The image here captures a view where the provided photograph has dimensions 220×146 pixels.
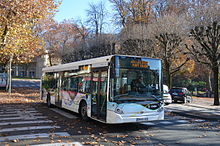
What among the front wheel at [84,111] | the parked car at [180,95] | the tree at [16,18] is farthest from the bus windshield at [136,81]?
the parked car at [180,95]

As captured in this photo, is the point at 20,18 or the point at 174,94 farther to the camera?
the point at 174,94

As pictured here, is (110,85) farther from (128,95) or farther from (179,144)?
(179,144)

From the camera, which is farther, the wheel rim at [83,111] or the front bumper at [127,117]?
the wheel rim at [83,111]

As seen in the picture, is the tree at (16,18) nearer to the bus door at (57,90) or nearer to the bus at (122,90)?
the bus door at (57,90)

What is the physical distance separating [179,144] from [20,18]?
13.8 metres

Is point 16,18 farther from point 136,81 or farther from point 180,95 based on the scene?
point 180,95

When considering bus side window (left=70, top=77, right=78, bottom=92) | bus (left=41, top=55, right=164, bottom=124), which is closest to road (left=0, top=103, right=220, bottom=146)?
bus (left=41, top=55, right=164, bottom=124)

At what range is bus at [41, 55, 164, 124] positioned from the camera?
8.15 meters

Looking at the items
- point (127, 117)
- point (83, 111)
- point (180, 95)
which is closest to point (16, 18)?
point (83, 111)

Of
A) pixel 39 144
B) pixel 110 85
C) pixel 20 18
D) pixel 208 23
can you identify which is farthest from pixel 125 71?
pixel 208 23

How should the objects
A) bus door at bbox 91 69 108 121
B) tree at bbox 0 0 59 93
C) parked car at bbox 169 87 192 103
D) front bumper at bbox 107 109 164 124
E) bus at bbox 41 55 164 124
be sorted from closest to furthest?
front bumper at bbox 107 109 164 124 → bus at bbox 41 55 164 124 → bus door at bbox 91 69 108 121 → tree at bbox 0 0 59 93 → parked car at bbox 169 87 192 103

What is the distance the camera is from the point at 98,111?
29.6 ft

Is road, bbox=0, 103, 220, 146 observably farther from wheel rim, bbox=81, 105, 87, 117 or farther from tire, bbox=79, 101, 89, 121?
wheel rim, bbox=81, 105, 87, 117

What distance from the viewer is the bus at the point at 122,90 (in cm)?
815
